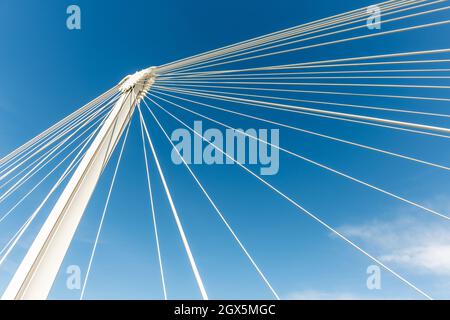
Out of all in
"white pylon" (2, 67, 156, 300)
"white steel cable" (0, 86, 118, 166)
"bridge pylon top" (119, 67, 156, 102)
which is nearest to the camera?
"white pylon" (2, 67, 156, 300)

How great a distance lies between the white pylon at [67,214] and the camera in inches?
132

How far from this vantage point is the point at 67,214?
4.30 metres

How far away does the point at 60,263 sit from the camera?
3859 mm

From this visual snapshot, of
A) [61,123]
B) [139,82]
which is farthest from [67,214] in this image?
[61,123]

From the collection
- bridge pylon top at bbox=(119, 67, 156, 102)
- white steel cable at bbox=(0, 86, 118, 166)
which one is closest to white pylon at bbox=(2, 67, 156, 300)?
bridge pylon top at bbox=(119, 67, 156, 102)

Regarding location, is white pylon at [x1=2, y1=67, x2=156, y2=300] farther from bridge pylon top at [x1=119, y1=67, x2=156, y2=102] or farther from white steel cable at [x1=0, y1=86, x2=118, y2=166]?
white steel cable at [x1=0, y1=86, x2=118, y2=166]

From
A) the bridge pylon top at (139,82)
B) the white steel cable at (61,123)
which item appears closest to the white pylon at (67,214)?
the bridge pylon top at (139,82)

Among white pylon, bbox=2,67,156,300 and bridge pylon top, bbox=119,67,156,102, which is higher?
bridge pylon top, bbox=119,67,156,102

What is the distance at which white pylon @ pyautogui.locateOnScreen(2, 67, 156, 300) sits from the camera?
335 centimetres

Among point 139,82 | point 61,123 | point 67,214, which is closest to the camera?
point 67,214

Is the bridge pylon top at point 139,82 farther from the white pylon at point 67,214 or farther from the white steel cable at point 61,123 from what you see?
the white steel cable at point 61,123

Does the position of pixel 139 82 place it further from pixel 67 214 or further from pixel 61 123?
pixel 67 214
